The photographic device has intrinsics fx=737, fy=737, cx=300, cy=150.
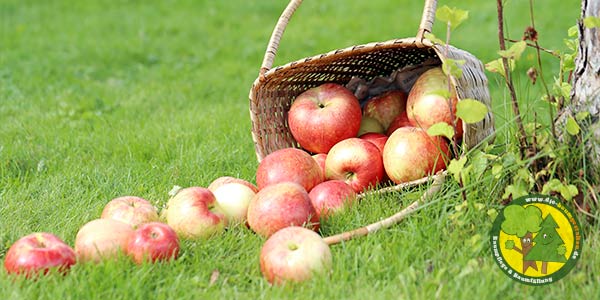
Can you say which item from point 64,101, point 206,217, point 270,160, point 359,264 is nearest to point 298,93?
point 270,160

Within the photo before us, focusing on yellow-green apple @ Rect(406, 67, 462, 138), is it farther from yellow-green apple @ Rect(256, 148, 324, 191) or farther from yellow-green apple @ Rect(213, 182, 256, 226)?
yellow-green apple @ Rect(213, 182, 256, 226)

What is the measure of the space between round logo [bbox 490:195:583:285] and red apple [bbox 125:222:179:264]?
1015mm

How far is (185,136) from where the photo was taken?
13.5 feet

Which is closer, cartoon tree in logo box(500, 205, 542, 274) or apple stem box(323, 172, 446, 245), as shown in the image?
cartoon tree in logo box(500, 205, 542, 274)

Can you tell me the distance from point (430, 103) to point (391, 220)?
62 centimetres

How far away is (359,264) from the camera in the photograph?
231cm

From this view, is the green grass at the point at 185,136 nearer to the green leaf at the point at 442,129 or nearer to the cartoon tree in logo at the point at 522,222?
the cartoon tree in logo at the point at 522,222

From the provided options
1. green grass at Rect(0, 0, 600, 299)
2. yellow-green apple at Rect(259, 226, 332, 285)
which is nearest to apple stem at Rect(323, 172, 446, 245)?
green grass at Rect(0, 0, 600, 299)

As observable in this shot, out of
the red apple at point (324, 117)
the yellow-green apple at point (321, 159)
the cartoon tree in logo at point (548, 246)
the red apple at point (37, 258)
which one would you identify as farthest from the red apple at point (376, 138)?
the red apple at point (37, 258)

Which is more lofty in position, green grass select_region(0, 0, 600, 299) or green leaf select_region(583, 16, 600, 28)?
green leaf select_region(583, 16, 600, 28)

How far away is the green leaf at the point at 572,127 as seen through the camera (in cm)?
236

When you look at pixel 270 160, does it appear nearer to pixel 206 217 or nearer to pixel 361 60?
pixel 206 217

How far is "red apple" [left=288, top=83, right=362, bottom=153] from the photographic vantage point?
123 inches

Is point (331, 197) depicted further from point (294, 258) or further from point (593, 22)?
point (593, 22)
